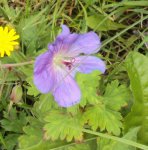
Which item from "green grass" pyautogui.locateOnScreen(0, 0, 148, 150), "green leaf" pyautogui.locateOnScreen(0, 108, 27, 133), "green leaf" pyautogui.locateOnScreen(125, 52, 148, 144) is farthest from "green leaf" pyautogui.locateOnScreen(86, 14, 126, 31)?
"green leaf" pyautogui.locateOnScreen(0, 108, 27, 133)

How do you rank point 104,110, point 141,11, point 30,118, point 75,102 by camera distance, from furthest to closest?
1. point 141,11
2. point 30,118
3. point 104,110
4. point 75,102

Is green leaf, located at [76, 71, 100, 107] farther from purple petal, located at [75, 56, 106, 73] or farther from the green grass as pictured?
the green grass

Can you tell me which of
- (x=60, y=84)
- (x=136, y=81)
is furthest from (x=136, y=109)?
(x=60, y=84)

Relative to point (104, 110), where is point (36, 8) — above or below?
above

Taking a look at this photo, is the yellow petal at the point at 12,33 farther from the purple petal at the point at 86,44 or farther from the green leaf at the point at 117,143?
the green leaf at the point at 117,143

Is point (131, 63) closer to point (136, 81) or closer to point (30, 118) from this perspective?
point (136, 81)

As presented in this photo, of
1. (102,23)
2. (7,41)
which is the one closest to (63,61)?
(7,41)
